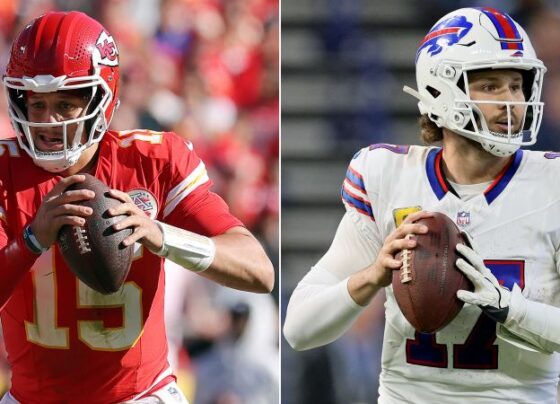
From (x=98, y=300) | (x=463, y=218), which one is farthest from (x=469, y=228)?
(x=98, y=300)

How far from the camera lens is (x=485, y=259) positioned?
87.7 inches

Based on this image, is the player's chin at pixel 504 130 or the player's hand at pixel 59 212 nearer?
the player's hand at pixel 59 212

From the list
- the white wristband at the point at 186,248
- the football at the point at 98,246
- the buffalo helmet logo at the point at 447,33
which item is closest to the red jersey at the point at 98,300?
the white wristband at the point at 186,248

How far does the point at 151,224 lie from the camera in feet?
6.95

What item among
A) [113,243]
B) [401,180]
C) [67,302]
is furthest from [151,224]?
[401,180]

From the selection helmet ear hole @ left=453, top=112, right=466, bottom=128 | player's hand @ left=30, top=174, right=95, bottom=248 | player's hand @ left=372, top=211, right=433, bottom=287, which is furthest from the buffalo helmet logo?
player's hand @ left=30, top=174, right=95, bottom=248

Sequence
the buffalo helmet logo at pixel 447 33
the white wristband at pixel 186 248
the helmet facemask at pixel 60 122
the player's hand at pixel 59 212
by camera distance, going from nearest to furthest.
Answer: the player's hand at pixel 59 212, the white wristband at pixel 186 248, the helmet facemask at pixel 60 122, the buffalo helmet logo at pixel 447 33

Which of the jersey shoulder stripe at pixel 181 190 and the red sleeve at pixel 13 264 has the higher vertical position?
the jersey shoulder stripe at pixel 181 190

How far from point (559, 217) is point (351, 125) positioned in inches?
84.4

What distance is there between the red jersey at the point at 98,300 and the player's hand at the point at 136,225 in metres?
0.22

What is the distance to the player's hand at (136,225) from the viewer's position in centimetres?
205

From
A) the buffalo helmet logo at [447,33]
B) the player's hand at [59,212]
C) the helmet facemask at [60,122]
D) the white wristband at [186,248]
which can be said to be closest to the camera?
the player's hand at [59,212]

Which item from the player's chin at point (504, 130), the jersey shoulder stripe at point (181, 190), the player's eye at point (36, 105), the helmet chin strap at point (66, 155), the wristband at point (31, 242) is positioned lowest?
the wristband at point (31, 242)

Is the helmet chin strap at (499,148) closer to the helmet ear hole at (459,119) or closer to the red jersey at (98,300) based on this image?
the helmet ear hole at (459,119)
